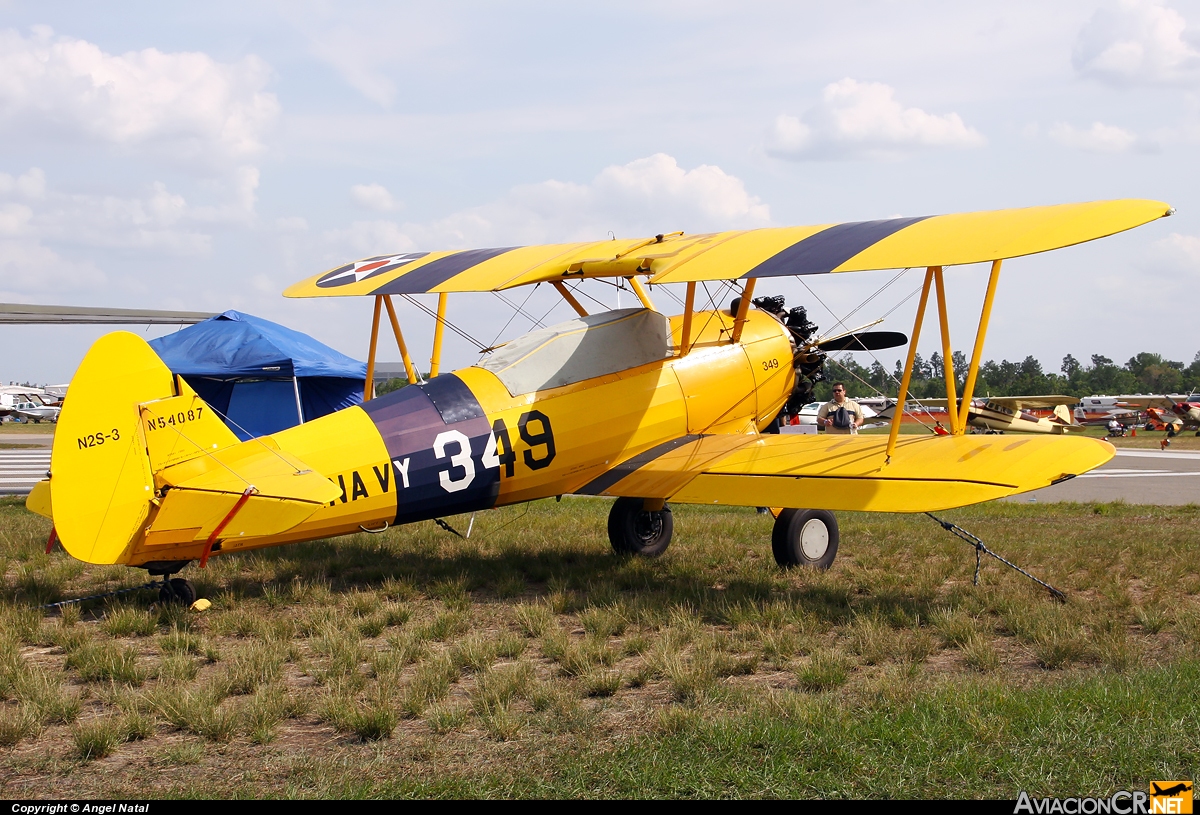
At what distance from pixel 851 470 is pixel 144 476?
4.52 m

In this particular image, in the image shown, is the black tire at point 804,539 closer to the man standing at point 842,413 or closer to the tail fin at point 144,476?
the tail fin at point 144,476

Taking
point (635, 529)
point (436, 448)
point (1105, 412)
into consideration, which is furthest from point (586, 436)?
point (1105, 412)

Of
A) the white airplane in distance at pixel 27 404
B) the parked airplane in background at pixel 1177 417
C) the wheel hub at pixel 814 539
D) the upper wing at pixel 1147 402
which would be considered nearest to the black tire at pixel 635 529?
the wheel hub at pixel 814 539

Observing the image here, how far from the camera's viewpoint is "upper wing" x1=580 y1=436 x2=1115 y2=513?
625 cm

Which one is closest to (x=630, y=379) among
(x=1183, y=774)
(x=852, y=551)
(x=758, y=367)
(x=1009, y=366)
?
(x=758, y=367)

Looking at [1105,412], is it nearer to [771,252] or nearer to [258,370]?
[258,370]

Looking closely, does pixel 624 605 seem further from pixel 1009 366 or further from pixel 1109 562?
pixel 1009 366

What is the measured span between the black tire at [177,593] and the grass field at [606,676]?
0.10m

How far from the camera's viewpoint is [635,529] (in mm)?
8492

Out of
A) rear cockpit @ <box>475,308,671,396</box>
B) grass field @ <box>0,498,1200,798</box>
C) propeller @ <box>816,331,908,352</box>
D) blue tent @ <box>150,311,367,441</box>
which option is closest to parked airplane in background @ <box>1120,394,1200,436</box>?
propeller @ <box>816,331,908,352</box>

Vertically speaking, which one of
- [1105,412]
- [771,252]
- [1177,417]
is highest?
[771,252]

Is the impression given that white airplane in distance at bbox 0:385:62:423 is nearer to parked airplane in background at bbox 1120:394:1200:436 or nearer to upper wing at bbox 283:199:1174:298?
upper wing at bbox 283:199:1174:298

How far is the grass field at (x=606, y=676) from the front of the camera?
3.46m

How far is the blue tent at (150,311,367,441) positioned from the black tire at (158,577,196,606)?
7465 mm
